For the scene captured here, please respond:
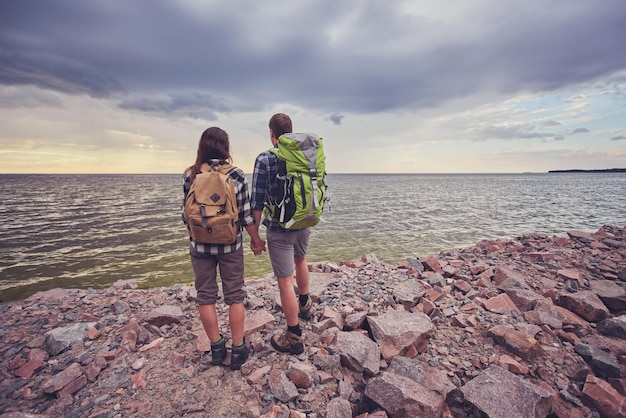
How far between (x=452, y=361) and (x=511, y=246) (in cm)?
925

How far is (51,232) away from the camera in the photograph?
52.8 ft

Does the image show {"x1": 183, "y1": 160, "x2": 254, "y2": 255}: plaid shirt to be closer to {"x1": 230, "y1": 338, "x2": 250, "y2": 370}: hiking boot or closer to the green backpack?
the green backpack

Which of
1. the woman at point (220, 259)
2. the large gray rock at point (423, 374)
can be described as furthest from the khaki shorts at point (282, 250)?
the large gray rock at point (423, 374)

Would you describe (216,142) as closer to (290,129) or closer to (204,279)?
(290,129)

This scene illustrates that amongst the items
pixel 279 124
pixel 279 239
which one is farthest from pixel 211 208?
pixel 279 124

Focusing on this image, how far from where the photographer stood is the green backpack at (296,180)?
10.8 feet

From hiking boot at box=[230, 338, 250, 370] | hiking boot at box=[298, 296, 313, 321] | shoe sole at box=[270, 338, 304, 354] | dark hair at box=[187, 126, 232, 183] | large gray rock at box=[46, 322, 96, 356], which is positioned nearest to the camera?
dark hair at box=[187, 126, 232, 183]

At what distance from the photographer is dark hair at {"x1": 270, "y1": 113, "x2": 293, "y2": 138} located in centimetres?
355

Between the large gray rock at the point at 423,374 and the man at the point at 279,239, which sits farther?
the man at the point at 279,239

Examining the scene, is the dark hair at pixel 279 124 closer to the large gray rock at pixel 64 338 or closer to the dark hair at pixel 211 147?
the dark hair at pixel 211 147

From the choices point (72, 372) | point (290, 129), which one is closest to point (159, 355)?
point (72, 372)

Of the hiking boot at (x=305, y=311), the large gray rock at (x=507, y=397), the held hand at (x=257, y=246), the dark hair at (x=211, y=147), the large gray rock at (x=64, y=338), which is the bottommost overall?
the large gray rock at (x=64, y=338)

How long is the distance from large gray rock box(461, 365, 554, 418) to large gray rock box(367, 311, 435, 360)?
81 cm

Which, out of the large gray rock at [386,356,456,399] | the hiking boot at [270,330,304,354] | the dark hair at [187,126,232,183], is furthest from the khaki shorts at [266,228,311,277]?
the large gray rock at [386,356,456,399]
